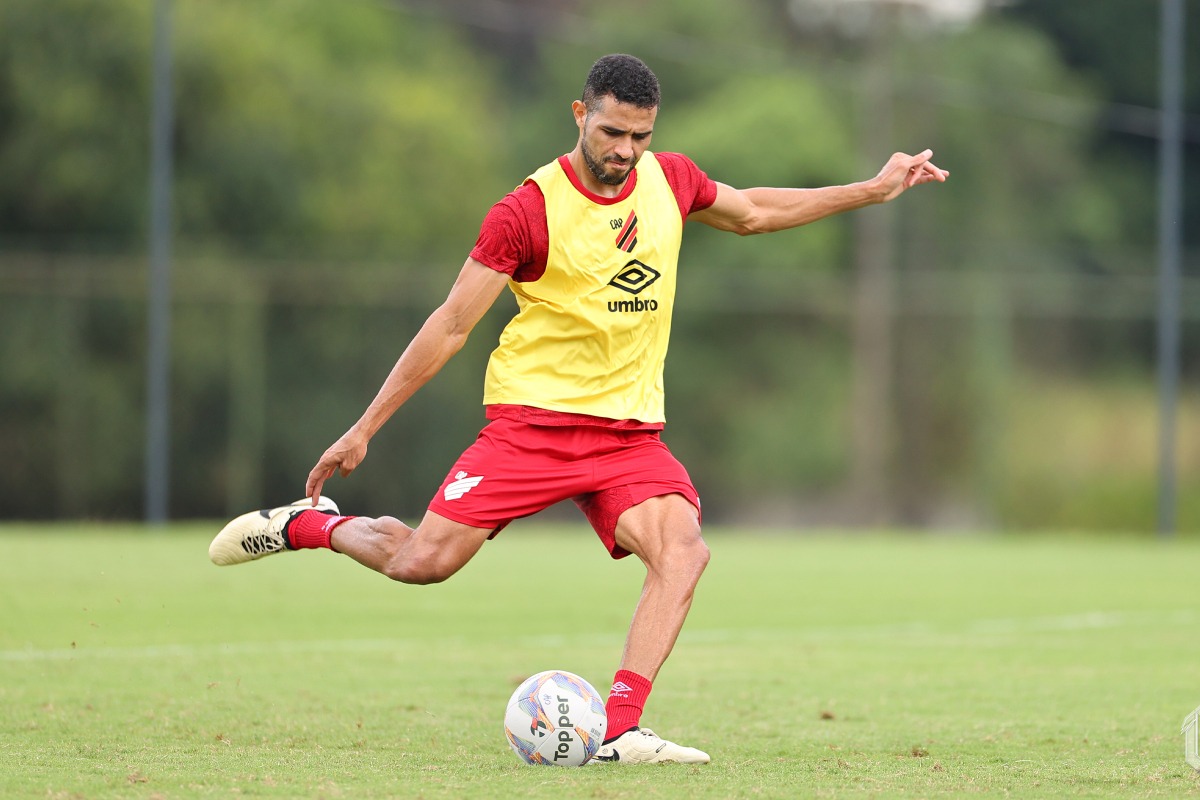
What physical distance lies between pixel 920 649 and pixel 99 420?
658 inches

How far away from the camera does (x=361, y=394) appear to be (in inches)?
1024

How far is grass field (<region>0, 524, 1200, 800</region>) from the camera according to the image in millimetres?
5852

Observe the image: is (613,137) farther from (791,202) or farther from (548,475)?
(548,475)

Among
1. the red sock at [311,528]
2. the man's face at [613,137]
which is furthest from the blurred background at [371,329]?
the man's face at [613,137]

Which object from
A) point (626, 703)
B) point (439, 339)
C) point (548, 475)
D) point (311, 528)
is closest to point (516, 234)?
point (439, 339)

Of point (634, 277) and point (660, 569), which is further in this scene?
point (634, 277)

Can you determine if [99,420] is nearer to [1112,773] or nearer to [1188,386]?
[1188,386]

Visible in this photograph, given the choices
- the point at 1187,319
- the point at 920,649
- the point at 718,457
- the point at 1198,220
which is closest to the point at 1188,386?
the point at 1187,319

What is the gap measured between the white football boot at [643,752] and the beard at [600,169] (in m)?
1.98

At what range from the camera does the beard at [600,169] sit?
6.50 m

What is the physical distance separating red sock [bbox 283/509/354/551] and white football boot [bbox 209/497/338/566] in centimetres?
3

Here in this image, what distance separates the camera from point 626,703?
20.8 ft

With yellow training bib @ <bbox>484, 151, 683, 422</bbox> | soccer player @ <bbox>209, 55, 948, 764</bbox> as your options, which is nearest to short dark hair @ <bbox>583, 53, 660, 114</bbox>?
soccer player @ <bbox>209, 55, 948, 764</bbox>

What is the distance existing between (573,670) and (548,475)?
8.99ft
